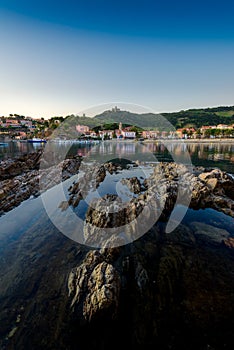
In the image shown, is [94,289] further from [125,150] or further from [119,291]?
[125,150]

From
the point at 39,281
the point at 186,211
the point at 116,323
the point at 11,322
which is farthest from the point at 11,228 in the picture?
the point at 186,211

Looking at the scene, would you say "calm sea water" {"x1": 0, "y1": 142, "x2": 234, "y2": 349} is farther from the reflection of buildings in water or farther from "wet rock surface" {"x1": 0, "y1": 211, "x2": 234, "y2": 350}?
the reflection of buildings in water

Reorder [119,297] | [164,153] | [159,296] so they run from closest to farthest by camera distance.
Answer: [119,297] < [159,296] < [164,153]

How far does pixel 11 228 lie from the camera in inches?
328

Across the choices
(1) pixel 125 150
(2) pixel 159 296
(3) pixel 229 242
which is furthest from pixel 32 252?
(1) pixel 125 150

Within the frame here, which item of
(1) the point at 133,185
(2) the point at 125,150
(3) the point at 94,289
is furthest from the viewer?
(2) the point at 125,150

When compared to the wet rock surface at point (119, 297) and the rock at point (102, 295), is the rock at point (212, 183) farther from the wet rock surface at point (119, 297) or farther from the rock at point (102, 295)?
the rock at point (102, 295)

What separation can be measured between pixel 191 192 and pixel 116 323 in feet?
31.0

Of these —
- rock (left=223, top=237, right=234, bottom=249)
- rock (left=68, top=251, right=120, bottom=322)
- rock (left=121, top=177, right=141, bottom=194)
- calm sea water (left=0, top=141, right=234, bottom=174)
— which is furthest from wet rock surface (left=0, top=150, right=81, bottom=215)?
calm sea water (left=0, top=141, right=234, bottom=174)

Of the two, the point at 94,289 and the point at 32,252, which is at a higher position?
the point at 94,289

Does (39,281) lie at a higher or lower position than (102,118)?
lower

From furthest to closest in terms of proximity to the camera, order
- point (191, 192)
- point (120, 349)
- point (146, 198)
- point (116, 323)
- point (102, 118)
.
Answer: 1. point (102, 118)
2. point (191, 192)
3. point (146, 198)
4. point (116, 323)
5. point (120, 349)

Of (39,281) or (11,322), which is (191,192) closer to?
(39,281)

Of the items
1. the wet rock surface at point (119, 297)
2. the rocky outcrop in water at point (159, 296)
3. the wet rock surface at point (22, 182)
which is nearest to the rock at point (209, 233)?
the wet rock surface at point (119, 297)
